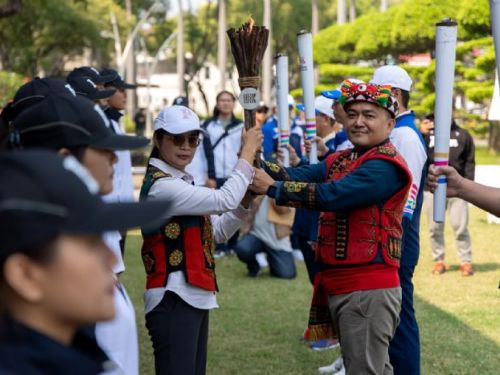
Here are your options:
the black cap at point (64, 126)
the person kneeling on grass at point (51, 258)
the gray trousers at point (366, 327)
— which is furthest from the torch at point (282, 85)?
the person kneeling on grass at point (51, 258)

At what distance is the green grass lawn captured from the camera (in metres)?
6.81

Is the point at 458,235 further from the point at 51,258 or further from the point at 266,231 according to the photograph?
the point at 51,258

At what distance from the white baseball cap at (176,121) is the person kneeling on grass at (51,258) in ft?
7.86

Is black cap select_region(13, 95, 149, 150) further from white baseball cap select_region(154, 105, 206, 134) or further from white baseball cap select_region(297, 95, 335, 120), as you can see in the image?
white baseball cap select_region(297, 95, 335, 120)

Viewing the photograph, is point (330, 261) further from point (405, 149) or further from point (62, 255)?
point (62, 255)

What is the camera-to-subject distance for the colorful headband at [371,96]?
4.51 meters

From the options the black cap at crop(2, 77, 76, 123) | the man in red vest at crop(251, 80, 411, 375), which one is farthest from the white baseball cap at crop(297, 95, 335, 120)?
the black cap at crop(2, 77, 76, 123)

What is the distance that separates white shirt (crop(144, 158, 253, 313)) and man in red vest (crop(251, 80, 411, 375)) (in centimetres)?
28

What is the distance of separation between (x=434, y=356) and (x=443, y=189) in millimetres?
2826

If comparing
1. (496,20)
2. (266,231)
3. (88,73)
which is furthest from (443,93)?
(266,231)

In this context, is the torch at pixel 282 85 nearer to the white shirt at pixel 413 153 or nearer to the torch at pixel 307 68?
the torch at pixel 307 68

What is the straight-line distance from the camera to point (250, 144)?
4.36m

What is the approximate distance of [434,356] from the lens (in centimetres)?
690

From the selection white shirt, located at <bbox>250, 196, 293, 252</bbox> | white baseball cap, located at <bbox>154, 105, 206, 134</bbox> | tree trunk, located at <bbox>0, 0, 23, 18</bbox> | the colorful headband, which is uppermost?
tree trunk, located at <bbox>0, 0, 23, 18</bbox>
